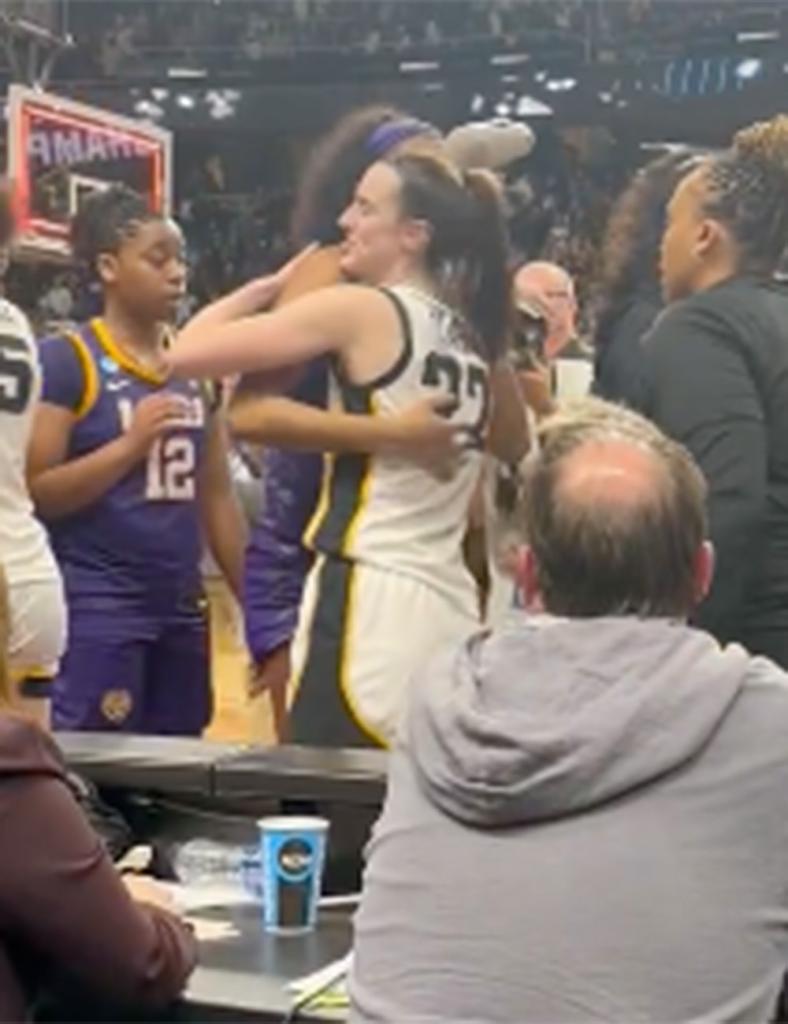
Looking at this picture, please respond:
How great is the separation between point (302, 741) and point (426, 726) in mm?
1469

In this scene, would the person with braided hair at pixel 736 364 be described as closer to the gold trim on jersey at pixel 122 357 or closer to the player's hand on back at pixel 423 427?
the player's hand on back at pixel 423 427

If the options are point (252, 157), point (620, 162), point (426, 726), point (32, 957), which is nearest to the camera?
point (426, 726)

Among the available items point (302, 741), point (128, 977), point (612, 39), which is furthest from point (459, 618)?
point (128, 977)

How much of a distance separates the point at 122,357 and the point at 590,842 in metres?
1.99

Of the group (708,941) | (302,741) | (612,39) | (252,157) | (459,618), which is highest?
(612,39)

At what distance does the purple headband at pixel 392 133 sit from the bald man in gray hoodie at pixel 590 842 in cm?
164

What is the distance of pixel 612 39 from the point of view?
9.23 feet

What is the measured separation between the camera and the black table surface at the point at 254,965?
1.60 meters

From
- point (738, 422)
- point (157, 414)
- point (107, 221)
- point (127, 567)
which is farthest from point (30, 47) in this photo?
point (738, 422)

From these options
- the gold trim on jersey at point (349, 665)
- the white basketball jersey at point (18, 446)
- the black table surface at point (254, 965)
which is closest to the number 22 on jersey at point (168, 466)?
Result: the white basketball jersey at point (18, 446)

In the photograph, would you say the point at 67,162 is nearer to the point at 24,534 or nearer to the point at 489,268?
the point at 24,534

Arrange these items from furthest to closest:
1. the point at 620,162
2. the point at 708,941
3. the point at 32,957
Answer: the point at 620,162 < the point at 32,957 < the point at 708,941

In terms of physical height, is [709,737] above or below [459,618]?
above

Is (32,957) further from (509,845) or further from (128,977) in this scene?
(509,845)
